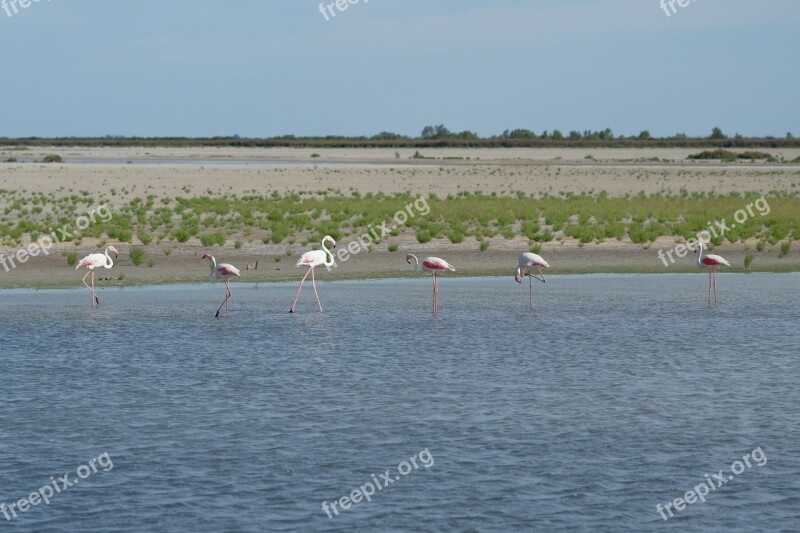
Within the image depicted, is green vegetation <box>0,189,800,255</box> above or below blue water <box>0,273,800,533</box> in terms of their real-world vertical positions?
above

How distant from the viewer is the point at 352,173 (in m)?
Answer: 75.0

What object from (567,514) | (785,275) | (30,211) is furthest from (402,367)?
(30,211)
